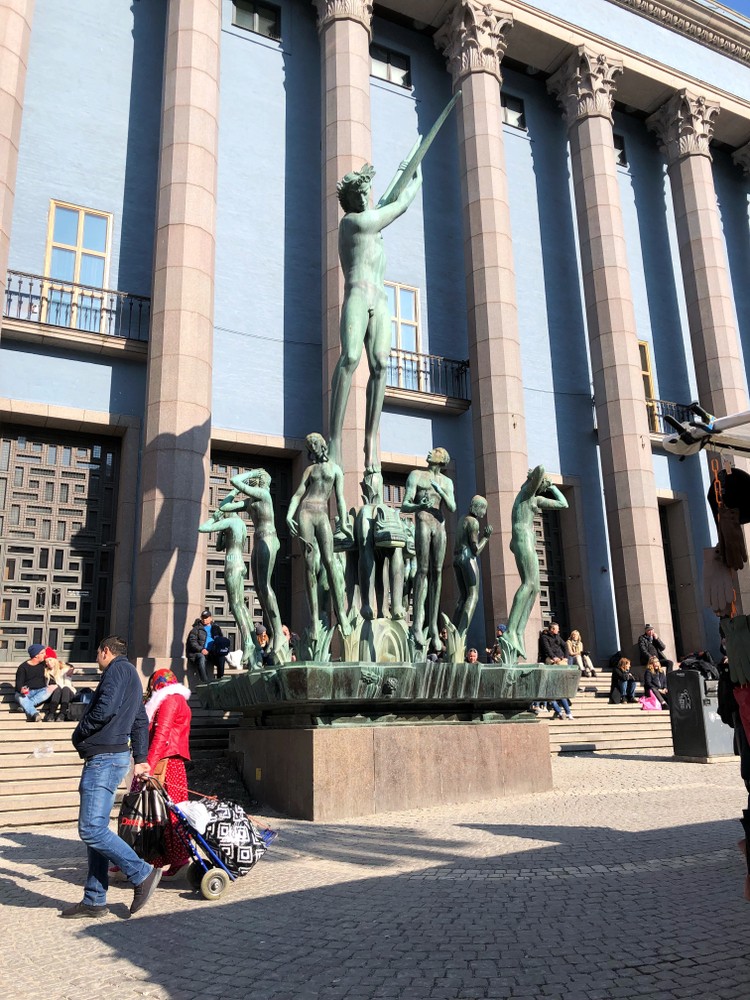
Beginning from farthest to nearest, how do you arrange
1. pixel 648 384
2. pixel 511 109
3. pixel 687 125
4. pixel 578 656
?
pixel 687 125 → pixel 511 109 → pixel 648 384 → pixel 578 656

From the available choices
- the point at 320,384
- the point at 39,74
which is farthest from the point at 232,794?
the point at 39,74

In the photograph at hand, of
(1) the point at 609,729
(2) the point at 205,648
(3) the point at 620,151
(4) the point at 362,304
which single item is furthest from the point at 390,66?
(1) the point at 609,729

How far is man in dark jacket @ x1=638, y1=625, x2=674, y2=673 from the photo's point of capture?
19047mm

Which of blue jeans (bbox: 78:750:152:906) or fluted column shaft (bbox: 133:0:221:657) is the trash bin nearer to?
fluted column shaft (bbox: 133:0:221:657)

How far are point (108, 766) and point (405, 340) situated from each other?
18.0m

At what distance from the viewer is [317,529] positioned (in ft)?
32.5

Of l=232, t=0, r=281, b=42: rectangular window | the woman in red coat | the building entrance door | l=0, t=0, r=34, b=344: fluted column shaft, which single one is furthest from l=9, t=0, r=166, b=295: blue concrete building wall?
the woman in red coat

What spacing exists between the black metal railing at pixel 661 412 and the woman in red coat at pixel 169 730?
20.7 m

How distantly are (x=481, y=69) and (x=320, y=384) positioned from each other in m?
10.1

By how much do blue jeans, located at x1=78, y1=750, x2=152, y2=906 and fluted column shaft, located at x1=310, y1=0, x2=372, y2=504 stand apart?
492 inches

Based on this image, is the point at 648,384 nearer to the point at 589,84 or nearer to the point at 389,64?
the point at 589,84

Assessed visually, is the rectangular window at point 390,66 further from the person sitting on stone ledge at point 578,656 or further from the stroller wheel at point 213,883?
the stroller wheel at point 213,883

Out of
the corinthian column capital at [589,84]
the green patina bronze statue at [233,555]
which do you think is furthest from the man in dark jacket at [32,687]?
the corinthian column capital at [589,84]

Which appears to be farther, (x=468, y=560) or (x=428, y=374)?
(x=428, y=374)
